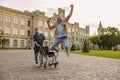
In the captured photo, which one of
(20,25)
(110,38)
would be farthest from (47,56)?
(110,38)

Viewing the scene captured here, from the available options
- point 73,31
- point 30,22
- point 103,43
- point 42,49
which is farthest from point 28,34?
point 42,49

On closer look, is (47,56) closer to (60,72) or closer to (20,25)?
(60,72)

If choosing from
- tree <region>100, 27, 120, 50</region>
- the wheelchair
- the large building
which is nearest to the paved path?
the wheelchair

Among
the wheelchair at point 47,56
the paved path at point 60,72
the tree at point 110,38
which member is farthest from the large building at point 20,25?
the wheelchair at point 47,56

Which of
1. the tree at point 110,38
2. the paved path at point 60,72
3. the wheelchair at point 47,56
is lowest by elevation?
the paved path at point 60,72

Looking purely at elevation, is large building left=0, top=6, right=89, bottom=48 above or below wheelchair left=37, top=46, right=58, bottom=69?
above

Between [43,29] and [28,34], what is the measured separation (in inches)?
236

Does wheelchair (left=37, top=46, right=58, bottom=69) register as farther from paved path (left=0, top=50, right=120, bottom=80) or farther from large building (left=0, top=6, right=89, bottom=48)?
large building (left=0, top=6, right=89, bottom=48)

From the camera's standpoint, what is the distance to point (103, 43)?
313 feet

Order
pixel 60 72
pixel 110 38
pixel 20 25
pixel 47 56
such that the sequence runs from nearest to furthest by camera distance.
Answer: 1. pixel 60 72
2. pixel 47 56
3. pixel 20 25
4. pixel 110 38

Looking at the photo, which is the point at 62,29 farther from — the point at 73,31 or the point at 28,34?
the point at 73,31

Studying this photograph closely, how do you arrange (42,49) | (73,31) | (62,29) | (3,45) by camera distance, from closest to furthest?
(62,29) → (42,49) → (3,45) → (73,31)

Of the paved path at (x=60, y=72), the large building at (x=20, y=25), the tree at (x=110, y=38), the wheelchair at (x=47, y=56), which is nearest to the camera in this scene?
the paved path at (x=60, y=72)

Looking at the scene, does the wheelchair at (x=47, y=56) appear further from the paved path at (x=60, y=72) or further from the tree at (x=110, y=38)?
the tree at (x=110, y=38)
